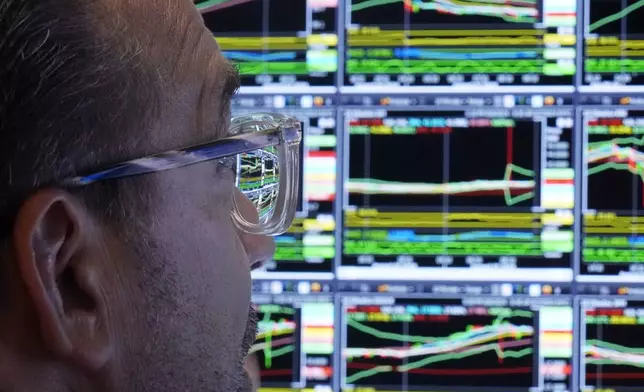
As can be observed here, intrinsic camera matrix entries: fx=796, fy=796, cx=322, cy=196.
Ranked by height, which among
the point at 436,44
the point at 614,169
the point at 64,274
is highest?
the point at 436,44

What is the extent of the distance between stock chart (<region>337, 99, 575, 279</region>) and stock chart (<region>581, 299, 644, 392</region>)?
75mm

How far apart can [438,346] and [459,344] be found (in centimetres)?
3

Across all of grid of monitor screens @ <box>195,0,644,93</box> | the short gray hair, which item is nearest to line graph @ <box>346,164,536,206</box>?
grid of monitor screens @ <box>195,0,644,93</box>

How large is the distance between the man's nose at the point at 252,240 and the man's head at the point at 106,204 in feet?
0.38

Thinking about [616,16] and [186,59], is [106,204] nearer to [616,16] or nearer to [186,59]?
[186,59]

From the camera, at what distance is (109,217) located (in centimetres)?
55

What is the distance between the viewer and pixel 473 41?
1.11 metres

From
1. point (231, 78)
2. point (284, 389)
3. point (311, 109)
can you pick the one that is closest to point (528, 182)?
point (311, 109)

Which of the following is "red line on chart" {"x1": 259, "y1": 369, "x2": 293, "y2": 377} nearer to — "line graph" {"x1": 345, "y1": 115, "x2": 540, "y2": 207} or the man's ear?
"line graph" {"x1": 345, "y1": 115, "x2": 540, "y2": 207}

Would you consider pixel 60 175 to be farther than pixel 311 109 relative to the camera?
No

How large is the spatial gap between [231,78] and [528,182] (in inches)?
23.8

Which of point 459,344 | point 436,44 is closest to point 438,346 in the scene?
point 459,344

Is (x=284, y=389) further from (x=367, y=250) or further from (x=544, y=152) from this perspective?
(x=544, y=152)

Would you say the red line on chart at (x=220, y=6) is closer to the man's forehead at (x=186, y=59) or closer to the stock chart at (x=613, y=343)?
the man's forehead at (x=186, y=59)
